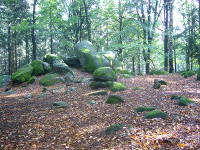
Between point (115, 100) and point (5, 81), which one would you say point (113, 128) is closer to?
point (115, 100)

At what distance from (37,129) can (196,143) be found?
510 cm

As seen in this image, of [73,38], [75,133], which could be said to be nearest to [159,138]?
[75,133]

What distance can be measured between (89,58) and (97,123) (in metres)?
12.1

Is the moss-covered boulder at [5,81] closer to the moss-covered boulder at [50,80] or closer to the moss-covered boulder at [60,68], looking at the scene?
the moss-covered boulder at [50,80]

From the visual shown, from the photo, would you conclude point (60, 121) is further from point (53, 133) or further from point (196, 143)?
point (196, 143)

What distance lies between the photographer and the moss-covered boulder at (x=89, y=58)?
18.0 meters

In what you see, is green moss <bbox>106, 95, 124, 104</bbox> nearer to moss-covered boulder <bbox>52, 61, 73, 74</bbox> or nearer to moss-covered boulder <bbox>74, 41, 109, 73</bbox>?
moss-covered boulder <bbox>52, 61, 73, 74</bbox>

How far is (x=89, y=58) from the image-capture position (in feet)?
60.8

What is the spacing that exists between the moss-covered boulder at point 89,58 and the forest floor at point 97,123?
7.31 metres

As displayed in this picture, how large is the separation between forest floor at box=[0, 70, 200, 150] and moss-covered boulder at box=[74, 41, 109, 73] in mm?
7307

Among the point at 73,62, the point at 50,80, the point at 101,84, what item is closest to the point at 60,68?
the point at 50,80

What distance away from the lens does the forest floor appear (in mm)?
5305

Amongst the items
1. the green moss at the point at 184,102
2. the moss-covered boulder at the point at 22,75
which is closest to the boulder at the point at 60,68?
the moss-covered boulder at the point at 22,75

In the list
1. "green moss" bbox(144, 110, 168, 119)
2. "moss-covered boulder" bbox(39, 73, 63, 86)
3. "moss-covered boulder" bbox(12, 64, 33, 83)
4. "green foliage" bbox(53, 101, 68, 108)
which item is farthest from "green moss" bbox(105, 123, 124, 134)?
"moss-covered boulder" bbox(12, 64, 33, 83)
